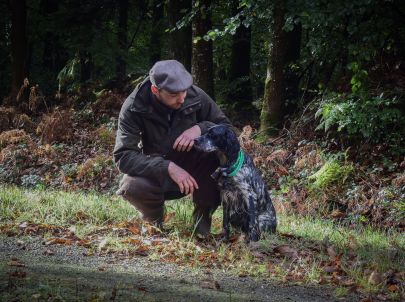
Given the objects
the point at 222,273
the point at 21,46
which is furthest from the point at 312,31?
the point at 21,46

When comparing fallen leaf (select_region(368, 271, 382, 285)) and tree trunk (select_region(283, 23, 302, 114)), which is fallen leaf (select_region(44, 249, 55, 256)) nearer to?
fallen leaf (select_region(368, 271, 382, 285))

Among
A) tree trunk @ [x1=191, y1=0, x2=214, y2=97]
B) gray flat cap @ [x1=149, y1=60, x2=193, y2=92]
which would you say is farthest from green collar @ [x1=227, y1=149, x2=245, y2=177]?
tree trunk @ [x1=191, y1=0, x2=214, y2=97]

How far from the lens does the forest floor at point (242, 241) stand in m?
4.02

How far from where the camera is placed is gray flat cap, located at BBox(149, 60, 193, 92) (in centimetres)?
520

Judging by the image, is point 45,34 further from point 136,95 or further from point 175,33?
point 136,95

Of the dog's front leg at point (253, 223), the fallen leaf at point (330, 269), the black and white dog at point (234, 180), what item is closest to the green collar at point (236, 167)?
the black and white dog at point (234, 180)

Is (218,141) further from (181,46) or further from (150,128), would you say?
(181,46)

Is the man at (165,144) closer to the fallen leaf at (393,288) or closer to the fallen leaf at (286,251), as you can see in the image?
the fallen leaf at (286,251)

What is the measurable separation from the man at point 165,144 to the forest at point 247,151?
341mm

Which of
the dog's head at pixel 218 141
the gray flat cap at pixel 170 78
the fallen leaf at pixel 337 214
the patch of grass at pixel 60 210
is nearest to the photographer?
the gray flat cap at pixel 170 78

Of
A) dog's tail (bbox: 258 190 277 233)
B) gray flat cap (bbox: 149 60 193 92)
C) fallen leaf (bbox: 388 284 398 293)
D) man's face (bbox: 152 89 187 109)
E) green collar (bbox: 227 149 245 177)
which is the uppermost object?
A: gray flat cap (bbox: 149 60 193 92)

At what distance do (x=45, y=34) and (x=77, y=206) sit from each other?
45.5 ft

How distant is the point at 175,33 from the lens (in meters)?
13.9

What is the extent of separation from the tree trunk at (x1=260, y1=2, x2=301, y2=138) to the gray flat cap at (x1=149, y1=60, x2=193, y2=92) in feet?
20.9
